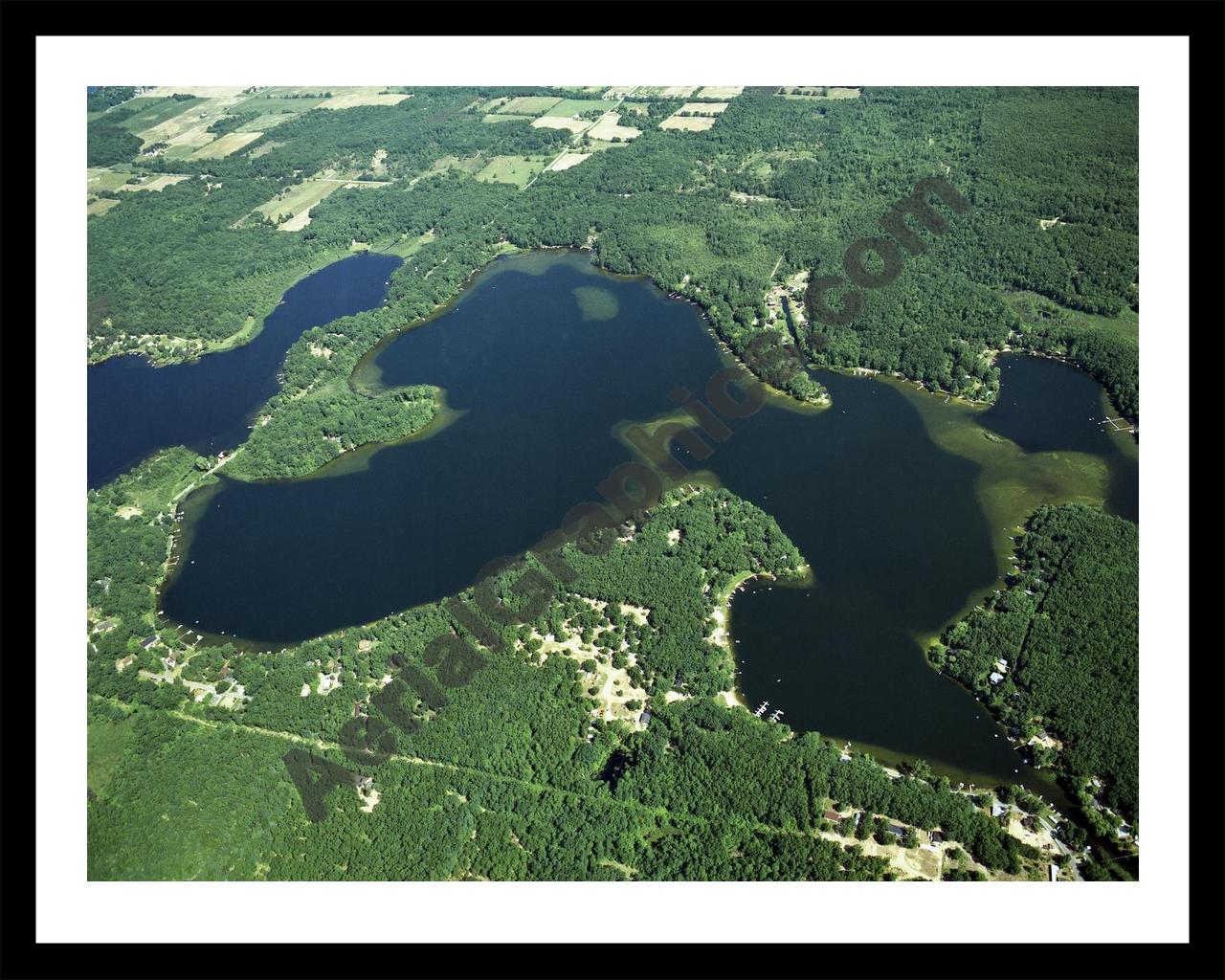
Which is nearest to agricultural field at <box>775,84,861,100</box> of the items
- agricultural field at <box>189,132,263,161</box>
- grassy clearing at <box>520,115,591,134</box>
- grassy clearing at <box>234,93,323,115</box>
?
grassy clearing at <box>520,115,591,134</box>

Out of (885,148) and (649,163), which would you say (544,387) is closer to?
(649,163)

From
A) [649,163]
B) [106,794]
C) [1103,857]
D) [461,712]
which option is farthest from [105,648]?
[649,163]

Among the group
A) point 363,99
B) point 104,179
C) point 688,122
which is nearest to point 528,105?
point 688,122

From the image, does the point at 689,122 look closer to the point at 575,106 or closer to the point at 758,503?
the point at 575,106

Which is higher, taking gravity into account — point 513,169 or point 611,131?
point 611,131

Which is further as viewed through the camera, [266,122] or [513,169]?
[266,122]

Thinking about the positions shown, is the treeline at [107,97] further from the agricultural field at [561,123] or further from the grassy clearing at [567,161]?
the grassy clearing at [567,161]
